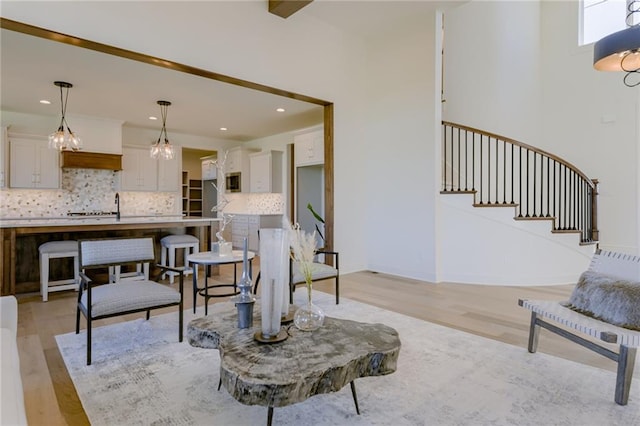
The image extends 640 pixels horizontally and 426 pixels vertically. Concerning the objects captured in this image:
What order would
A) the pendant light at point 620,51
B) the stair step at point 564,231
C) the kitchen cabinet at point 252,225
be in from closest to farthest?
the pendant light at point 620,51, the stair step at point 564,231, the kitchen cabinet at point 252,225

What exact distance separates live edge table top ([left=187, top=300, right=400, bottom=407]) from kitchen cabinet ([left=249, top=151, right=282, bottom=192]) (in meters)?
6.20

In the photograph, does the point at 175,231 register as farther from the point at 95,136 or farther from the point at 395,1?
the point at 395,1

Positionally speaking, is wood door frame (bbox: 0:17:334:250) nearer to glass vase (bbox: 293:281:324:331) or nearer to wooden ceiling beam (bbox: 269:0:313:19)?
wooden ceiling beam (bbox: 269:0:313:19)

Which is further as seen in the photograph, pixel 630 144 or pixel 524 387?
pixel 630 144

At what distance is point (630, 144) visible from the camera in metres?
6.04

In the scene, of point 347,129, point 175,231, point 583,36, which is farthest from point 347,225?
point 583,36

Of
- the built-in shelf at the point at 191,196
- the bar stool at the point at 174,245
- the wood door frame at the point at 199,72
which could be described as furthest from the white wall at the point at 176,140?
the wood door frame at the point at 199,72

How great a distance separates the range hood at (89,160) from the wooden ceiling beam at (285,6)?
4.62 metres

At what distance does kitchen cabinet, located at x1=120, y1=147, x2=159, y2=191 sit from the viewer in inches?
293

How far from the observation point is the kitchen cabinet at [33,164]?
623 cm

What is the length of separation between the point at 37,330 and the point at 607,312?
4495mm

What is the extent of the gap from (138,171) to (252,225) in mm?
2774

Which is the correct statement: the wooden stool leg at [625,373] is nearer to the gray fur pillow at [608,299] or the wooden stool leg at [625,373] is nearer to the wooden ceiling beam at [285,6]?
the gray fur pillow at [608,299]

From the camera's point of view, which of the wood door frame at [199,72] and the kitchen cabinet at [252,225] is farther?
the kitchen cabinet at [252,225]
